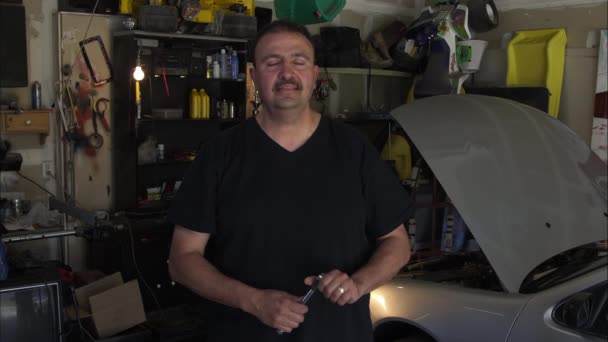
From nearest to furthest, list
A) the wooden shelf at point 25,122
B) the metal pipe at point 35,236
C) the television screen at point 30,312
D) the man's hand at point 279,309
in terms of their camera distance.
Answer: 1. the man's hand at point 279,309
2. the television screen at point 30,312
3. the metal pipe at point 35,236
4. the wooden shelf at point 25,122

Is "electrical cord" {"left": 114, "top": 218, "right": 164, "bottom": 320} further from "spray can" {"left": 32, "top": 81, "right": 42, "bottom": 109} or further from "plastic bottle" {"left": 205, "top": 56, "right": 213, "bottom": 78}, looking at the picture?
"plastic bottle" {"left": 205, "top": 56, "right": 213, "bottom": 78}

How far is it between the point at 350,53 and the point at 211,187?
Result: 16.9ft

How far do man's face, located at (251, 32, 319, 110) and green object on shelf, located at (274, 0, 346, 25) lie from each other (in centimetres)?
342

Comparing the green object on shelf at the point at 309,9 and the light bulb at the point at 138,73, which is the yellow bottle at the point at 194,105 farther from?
the green object on shelf at the point at 309,9

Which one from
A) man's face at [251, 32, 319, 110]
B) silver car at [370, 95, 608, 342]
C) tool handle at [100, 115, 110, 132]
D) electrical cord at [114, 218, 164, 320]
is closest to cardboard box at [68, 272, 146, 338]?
electrical cord at [114, 218, 164, 320]

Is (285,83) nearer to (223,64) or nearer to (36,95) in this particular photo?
(36,95)

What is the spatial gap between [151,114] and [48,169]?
88 cm

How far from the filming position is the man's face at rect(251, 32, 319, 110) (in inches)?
71.4

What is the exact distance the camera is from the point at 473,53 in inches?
279

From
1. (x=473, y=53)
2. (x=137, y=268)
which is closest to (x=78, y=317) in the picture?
(x=137, y=268)

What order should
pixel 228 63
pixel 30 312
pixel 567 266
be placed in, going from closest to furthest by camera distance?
1. pixel 30 312
2. pixel 567 266
3. pixel 228 63

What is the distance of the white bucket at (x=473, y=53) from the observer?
706 cm

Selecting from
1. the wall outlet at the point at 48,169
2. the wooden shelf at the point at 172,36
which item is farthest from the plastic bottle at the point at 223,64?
the wall outlet at the point at 48,169

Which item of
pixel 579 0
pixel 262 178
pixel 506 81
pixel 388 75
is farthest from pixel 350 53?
pixel 262 178
